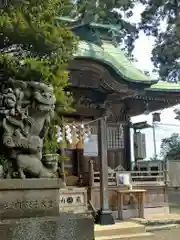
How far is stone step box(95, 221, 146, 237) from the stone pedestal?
455 centimetres

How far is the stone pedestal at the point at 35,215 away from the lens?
201 inches

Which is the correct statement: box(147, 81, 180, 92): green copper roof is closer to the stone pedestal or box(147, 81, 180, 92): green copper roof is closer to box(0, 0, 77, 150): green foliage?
box(0, 0, 77, 150): green foliage

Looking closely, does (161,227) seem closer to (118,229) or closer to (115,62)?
(118,229)

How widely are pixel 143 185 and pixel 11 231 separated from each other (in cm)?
856

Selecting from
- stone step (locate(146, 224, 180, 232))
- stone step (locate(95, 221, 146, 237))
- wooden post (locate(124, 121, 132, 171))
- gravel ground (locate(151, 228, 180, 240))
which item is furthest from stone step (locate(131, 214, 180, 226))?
wooden post (locate(124, 121, 132, 171))

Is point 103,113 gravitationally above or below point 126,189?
above

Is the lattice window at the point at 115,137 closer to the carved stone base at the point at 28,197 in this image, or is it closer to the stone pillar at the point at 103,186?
the stone pillar at the point at 103,186

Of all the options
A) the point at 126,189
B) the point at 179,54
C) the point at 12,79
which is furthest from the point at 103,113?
the point at 179,54

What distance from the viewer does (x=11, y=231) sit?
5016 mm

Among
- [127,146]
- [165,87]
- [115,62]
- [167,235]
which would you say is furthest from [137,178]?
[115,62]

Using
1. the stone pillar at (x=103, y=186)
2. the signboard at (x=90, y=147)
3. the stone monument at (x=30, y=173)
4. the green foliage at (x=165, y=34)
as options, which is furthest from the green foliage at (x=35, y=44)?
the green foliage at (x=165, y=34)

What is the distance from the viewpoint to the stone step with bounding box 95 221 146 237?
9.95 meters

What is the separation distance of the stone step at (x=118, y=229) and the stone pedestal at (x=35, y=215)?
4.55 meters

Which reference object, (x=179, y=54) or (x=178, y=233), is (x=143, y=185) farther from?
(x=179, y=54)
